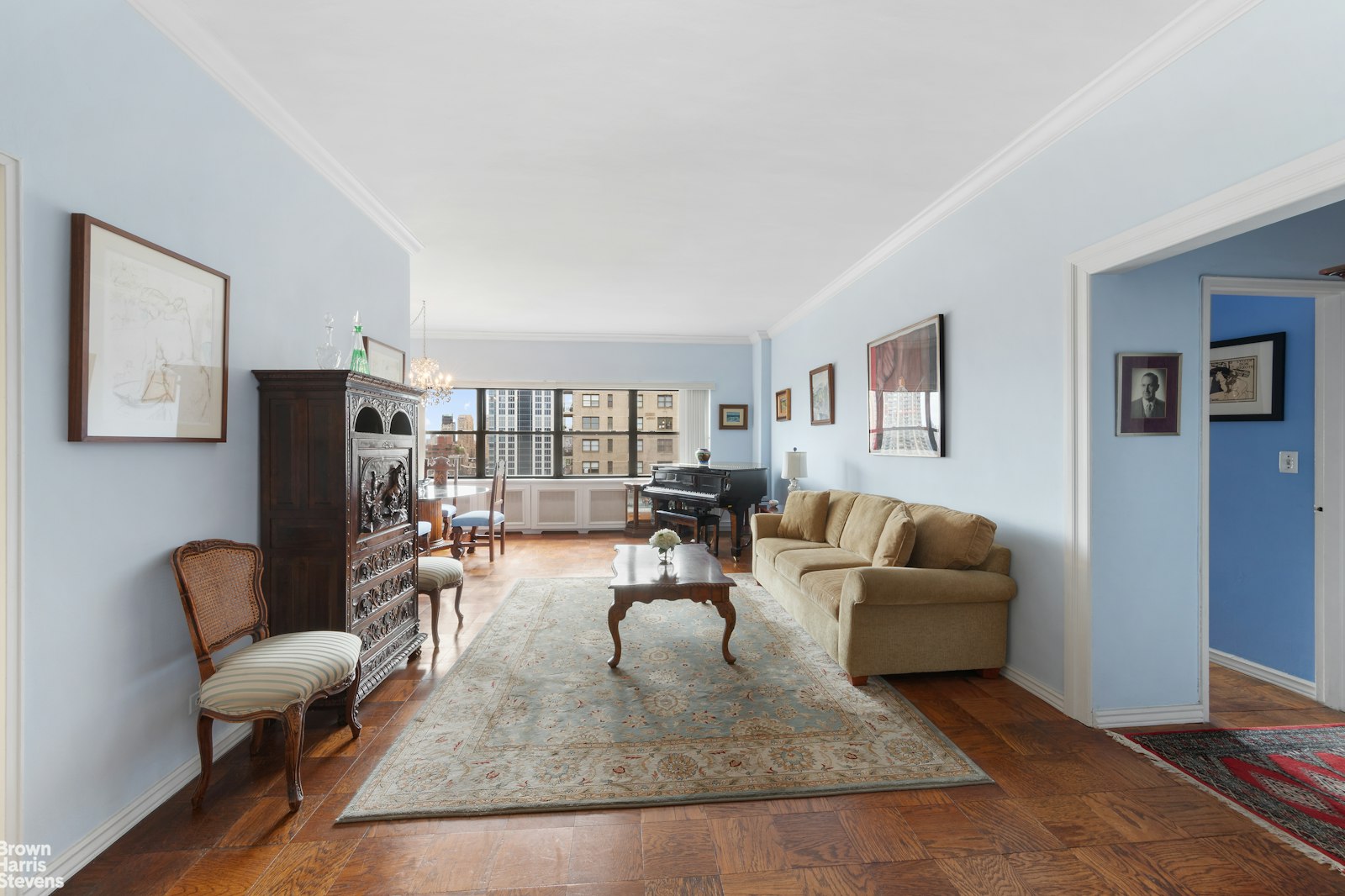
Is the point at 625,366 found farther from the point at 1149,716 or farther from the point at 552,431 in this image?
the point at 1149,716

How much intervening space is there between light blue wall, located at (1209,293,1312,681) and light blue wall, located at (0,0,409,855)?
501 centimetres

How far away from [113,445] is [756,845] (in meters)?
2.49

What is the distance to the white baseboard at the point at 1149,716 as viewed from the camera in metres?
2.86

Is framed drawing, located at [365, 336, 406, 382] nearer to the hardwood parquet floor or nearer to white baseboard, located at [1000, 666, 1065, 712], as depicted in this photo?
the hardwood parquet floor

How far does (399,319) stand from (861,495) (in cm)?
375

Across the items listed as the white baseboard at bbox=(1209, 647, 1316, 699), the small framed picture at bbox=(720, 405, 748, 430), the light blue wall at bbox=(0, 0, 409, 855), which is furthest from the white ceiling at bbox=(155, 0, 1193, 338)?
the small framed picture at bbox=(720, 405, 748, 430)

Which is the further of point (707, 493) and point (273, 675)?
point (707, 493)

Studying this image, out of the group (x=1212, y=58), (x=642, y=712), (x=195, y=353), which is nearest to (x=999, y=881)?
(x=642, y=712)

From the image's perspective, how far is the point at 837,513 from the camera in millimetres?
5176

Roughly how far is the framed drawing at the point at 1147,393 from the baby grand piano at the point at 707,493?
4233mm

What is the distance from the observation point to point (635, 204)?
4.02 m

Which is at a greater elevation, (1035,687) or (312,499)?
(312,499)

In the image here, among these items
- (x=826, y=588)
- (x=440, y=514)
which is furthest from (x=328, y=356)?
(x=440, y=514)

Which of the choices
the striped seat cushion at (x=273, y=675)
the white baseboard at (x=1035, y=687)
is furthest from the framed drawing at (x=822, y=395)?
the striped seat cushion at (x=273, y=675)
